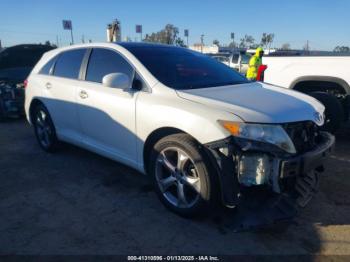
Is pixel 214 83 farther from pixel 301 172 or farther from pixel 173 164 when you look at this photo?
pixel 301 172

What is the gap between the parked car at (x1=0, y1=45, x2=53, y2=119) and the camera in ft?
25.2

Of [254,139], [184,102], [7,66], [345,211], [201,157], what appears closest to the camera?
[254,139]

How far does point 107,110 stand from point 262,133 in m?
1.90

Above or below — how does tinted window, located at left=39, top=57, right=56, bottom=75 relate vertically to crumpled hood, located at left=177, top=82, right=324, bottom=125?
above

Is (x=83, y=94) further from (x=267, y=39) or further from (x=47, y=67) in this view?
(x=267, y=39)

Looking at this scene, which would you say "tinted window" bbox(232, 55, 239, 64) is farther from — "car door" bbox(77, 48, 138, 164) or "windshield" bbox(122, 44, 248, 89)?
"car door" bbox(77, 48, 138, 164)

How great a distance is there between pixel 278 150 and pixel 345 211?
132 centimetres

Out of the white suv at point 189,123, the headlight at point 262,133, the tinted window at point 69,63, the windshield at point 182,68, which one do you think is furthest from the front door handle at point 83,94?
the headlight at point 262,133

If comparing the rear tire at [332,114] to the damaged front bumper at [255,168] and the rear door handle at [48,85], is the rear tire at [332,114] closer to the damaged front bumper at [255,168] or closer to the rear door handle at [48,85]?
the damaged front bumper at [255,168]

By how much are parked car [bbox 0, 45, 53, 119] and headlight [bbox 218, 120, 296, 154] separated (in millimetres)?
6497

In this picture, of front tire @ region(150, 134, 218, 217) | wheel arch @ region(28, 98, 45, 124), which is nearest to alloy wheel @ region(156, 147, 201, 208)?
front tire @ region(150, 134, 218, 217)

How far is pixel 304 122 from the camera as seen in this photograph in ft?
9.94

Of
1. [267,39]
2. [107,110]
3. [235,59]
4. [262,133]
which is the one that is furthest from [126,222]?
[267,39]

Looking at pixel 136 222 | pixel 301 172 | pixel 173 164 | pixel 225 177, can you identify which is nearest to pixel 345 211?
pixel 301 172
